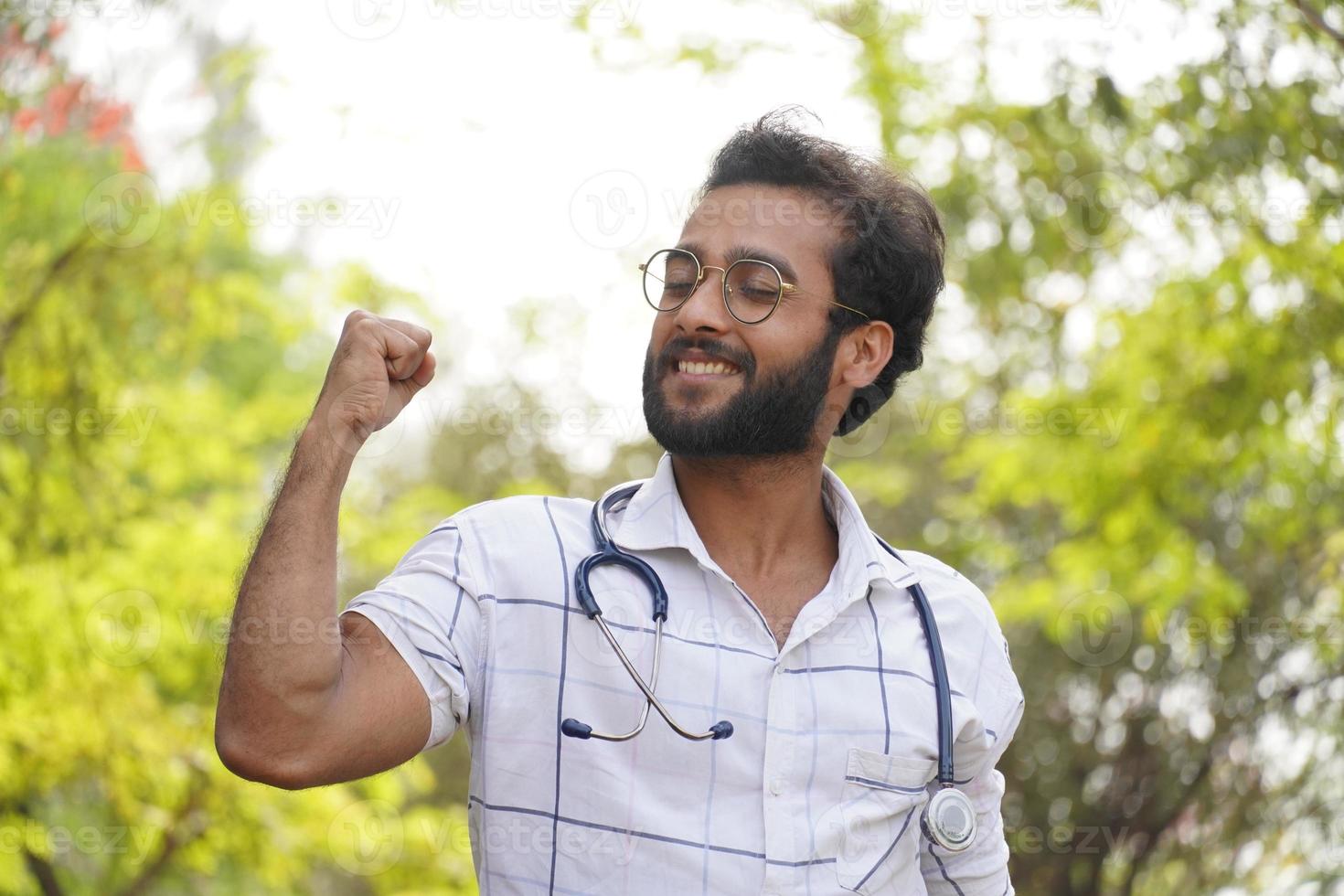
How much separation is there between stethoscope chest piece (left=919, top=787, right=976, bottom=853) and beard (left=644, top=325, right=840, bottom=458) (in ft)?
1.93

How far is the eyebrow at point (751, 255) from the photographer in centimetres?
221

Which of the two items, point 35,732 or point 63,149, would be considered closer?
point 35,732

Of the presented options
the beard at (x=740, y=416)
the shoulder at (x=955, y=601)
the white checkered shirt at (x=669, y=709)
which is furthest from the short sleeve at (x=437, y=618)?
the shoulder at (x=955, y=601)

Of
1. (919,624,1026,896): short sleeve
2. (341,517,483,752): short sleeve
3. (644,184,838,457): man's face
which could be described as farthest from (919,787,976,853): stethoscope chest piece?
(341,517,483,752): short sleeve

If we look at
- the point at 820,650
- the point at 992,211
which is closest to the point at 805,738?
the point at 820,650

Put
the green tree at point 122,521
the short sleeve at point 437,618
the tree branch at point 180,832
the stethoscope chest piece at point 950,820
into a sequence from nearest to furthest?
the short sleeve at point 437,618
the stethoscope chest piece at point 950,820
the green tree at point 122,521
the tree branch at point 180,832

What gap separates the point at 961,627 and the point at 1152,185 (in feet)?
11.6

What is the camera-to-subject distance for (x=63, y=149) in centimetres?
617

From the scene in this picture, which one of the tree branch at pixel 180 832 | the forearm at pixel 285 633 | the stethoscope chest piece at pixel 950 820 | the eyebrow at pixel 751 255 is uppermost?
the eyebrow at pixel 751 255

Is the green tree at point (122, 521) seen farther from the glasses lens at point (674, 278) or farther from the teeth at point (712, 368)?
the teeth at point (712, 368)

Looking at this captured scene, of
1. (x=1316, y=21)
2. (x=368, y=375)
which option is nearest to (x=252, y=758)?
(x=368, y=375)

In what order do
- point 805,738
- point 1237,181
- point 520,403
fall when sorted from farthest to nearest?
1. point 520,403
2. point 1237,181
3. point 805,738

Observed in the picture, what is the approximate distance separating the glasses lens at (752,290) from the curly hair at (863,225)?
6.3 inches

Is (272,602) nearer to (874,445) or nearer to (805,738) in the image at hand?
(805,738)
